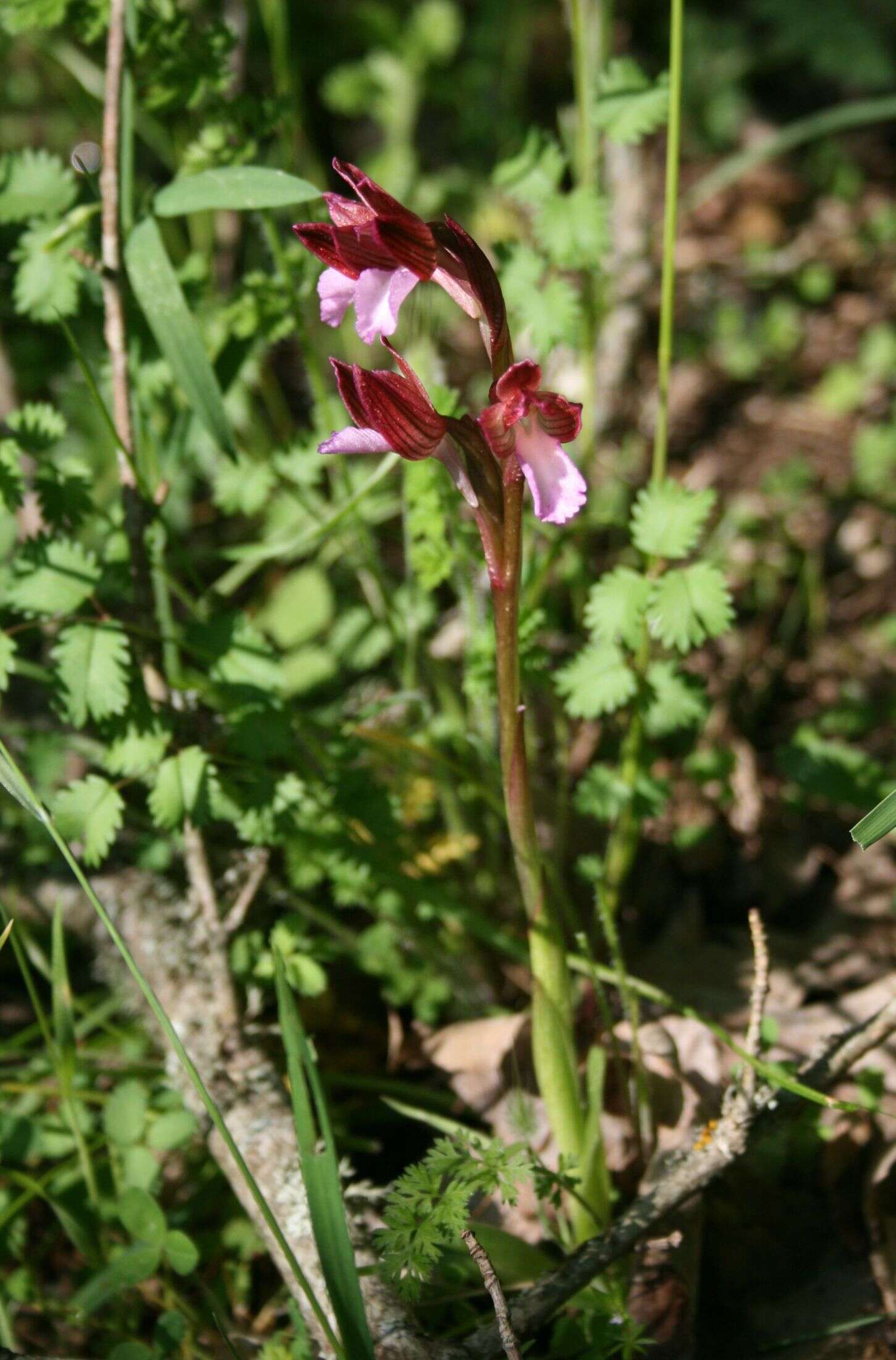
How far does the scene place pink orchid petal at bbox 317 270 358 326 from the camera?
1.18 meters

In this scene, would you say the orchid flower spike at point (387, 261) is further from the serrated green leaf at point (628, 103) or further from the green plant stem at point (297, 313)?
the serrated green leaf at point (628, 103)

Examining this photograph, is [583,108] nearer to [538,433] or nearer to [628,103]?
[628,103]

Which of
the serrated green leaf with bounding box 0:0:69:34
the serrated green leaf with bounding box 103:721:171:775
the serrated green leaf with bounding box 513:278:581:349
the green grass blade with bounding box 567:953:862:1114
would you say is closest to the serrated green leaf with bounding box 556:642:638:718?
the green grass blade with bounding box 567:953:862:1114

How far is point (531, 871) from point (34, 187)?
1265 mm

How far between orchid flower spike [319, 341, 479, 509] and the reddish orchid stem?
0.10m

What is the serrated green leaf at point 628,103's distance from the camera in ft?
5.75

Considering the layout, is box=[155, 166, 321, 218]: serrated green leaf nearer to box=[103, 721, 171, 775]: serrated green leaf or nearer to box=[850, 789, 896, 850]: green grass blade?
box=[103, 721, 171, 775]: serrated green leaf

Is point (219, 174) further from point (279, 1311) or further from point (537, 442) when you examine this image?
point (279, 1311)

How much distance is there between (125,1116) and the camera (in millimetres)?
1730

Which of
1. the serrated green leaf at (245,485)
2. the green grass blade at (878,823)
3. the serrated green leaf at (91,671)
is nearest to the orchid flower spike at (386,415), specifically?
the serrated green leaf at (91,671)

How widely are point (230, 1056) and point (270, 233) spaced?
1.32m

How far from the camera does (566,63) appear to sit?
13.6ft

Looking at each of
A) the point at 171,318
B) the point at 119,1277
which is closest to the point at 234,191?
the point at 171,318

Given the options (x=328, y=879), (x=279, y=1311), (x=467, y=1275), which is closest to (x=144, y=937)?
(x=328, y=879)
